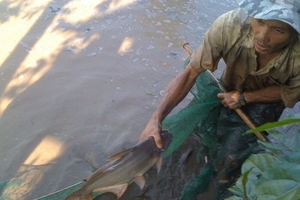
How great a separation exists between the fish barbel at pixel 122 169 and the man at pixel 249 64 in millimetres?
103

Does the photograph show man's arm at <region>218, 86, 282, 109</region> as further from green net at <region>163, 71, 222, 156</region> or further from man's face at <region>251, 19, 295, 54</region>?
man's face at <region>251, 19, 295, 54</region>

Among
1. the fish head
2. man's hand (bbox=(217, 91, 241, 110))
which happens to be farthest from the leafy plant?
man's hand (bbox=(217, 91, 241, 110))

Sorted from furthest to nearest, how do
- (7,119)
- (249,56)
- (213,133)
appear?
1. (7,119)
2. (213,133)
3. (249,56)

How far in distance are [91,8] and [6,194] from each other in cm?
355

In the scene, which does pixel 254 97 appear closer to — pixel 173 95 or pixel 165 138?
pixel 173 95

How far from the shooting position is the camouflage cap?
2.11 m

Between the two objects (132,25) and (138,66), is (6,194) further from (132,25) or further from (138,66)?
(132,25)

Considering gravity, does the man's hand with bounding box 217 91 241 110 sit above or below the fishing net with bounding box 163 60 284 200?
above

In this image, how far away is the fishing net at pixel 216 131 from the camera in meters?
2.89

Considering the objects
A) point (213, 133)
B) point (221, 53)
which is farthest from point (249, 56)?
point (213, 133)

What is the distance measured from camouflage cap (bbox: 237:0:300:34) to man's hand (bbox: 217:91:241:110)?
87 centimetres

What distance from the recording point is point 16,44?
4.90m

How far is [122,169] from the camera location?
2445 mm

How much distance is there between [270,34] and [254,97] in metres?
0.79
